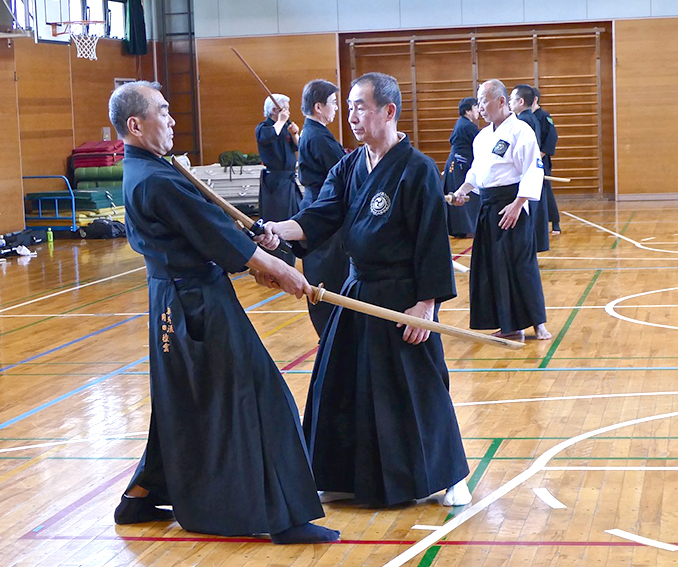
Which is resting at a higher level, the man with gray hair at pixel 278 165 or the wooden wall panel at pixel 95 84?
the wooden wall panel at pixel 95 84

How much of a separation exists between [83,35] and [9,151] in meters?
2.28

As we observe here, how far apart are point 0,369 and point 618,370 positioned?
3737mm

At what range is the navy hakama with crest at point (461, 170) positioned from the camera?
11805mm

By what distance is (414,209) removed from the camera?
3.62m

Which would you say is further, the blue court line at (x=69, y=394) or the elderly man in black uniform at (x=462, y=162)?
the elderly man in black uniform at (x=462, y=162)

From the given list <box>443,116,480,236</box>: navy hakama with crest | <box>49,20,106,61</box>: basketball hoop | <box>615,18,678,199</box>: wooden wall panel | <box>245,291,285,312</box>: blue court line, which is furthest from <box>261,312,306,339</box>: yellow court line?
<box>615,18,678,199</box>: wooden wall panel

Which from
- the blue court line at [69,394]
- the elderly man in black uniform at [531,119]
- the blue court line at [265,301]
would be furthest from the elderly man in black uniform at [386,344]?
the elderly man in black uniform at [531,119]

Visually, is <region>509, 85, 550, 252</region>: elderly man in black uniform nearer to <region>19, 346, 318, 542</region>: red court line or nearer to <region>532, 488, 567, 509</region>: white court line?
<region>532, 488, 567, 509</region>: white court line

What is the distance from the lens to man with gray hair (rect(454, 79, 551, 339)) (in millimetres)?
6262

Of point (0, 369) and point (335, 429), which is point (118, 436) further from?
point (0, 369)

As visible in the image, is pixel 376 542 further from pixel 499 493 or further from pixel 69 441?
pixel 69 441

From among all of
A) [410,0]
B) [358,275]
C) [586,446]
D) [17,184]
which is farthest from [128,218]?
[410,0]

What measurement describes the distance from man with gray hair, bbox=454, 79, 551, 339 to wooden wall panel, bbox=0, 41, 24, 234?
795cm

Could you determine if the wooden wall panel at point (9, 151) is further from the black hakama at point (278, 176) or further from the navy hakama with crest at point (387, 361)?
the navy hakama with crest at point (387, 361)
